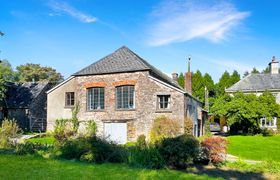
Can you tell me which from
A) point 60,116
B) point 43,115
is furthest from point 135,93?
point 43,115

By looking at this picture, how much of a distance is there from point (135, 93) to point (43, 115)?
57.9 feet

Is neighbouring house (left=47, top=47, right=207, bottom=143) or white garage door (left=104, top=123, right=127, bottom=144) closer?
neighbouring house (left=47, top=47, right=207, bottom=143)

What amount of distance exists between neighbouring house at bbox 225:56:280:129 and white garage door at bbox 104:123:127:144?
20115mm

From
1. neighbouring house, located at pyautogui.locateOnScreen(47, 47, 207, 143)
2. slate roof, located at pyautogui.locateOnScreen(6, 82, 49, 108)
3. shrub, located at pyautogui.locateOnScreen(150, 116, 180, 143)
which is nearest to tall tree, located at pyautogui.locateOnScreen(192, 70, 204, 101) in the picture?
neighbouring house, located at pyautogui.locateOnScreen(47, 47, 207, 143)

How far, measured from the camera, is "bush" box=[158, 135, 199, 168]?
1102cm

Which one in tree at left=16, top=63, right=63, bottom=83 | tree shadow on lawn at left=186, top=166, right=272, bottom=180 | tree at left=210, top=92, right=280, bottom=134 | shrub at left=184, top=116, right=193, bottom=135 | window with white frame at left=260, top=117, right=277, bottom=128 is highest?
tree at left=16, top=63, right=63, bottom=83

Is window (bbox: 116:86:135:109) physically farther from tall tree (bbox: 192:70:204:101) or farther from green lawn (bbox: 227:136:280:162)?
tall tree (bbox: 192:70:204:101)

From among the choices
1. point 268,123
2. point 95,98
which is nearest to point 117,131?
point 95,98

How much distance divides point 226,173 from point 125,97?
48.3 feet

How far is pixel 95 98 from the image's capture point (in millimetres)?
25406

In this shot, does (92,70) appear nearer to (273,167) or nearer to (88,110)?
(88,110)

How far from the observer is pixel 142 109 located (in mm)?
23375

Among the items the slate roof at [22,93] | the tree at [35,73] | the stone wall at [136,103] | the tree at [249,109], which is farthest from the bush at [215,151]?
the tree at [35,73]

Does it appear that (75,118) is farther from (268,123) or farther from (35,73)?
(35,73)
